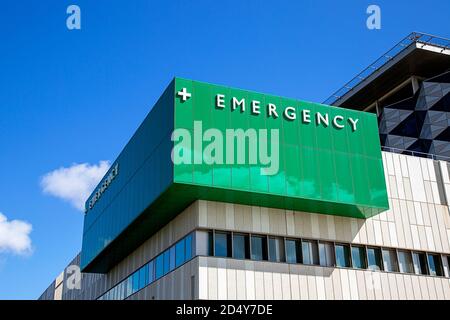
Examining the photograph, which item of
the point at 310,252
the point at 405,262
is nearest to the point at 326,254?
the point at 310,252

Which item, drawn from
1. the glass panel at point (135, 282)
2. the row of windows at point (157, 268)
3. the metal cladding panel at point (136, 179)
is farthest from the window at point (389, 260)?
the glass panel at point (135, 282)

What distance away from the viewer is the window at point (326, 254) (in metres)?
29.2

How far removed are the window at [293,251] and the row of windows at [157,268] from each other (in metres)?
5.32

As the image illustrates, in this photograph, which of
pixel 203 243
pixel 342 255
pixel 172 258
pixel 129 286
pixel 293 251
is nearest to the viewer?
pixel 203 243

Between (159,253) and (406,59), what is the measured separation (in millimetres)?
45759

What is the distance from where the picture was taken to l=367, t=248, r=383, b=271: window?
30438mm

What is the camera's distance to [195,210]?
27.4 metres

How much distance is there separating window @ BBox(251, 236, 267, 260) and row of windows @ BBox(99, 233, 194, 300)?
3249mm

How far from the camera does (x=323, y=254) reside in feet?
96.4

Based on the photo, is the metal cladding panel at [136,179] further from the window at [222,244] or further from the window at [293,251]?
the window at [293,251]

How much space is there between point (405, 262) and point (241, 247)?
1068 cm

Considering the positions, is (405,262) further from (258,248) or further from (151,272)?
(151,272)

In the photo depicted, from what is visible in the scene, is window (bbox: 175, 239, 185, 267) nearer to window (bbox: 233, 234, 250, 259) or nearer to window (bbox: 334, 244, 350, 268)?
window (bbox: 233, 234, 250, 259)
